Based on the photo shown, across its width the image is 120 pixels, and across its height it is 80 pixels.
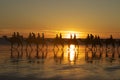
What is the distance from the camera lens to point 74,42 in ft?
176

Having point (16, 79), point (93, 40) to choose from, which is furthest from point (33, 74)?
point (93, 40)

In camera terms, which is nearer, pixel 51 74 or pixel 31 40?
pixel 51 74

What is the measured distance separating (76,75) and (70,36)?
39.5m

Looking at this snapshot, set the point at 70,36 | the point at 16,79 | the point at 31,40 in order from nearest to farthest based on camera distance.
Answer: the point at 16,79
the point at 31,40
the point at 70,36

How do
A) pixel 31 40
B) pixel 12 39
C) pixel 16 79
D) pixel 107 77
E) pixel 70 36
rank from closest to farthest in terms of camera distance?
pixel 16 79
pixel 107 77
pixel 12 39
pixel 31 40
pixel 70 36

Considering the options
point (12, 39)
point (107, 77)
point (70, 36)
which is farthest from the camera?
point (70, 36)

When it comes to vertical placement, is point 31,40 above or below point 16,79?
above

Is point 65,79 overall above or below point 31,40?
below

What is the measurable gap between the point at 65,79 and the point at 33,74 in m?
2.28

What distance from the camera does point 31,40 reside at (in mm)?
50625

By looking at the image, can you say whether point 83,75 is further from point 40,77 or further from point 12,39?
point 12,39

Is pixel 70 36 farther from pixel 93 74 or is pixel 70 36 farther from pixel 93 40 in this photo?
pixel 93 74

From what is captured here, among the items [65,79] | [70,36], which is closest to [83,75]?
[65,79]

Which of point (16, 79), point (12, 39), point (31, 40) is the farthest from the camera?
point (31, 40)
